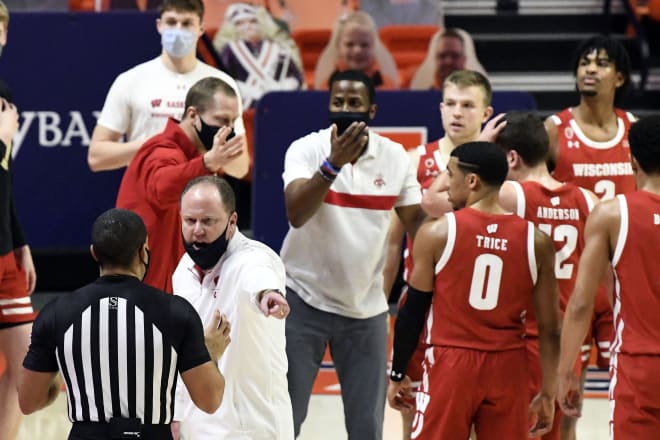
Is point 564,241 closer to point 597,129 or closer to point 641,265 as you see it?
point 641,265

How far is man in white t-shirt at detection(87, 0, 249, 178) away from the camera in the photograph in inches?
281

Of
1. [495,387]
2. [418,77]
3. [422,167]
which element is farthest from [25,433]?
[418,77]

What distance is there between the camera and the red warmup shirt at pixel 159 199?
5.73 metres

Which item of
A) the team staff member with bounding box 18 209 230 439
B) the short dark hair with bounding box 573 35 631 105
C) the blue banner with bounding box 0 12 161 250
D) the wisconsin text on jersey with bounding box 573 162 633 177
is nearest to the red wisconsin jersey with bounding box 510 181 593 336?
the wisconsin text on jersey with bounding box 573 162 633 177

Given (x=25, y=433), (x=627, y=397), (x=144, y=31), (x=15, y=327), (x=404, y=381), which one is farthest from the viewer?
(x=144, y=31)

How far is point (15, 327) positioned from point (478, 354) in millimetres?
2504

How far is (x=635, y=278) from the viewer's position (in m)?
4.91

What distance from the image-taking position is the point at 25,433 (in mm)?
6953

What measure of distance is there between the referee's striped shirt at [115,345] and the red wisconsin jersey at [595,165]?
328 cm

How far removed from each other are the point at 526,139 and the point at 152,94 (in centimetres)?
240

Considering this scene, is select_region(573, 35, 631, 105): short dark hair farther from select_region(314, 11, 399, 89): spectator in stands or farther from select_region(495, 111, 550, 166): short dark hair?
select_region(314, 11, 399, 89): spectator in stands

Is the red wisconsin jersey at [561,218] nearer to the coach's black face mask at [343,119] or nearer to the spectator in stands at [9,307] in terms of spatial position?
the coach's black face mask at [343,119]

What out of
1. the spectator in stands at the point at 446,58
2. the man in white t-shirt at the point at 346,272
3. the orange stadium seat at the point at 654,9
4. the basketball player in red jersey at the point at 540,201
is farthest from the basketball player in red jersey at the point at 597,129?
the orange stadium seat at the point at 654,9

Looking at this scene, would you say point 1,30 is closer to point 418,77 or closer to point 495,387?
point 495,387
